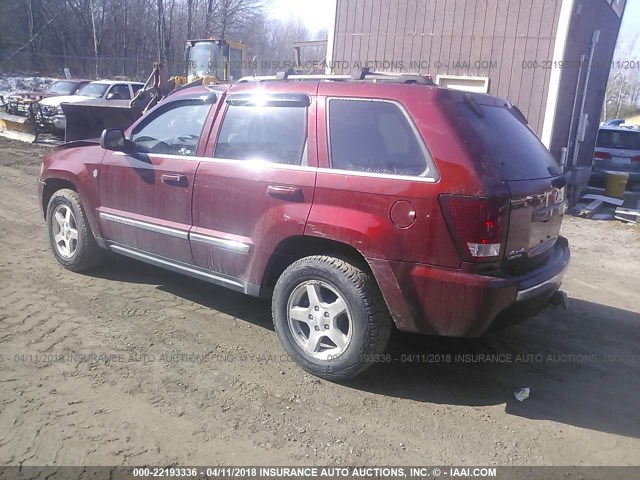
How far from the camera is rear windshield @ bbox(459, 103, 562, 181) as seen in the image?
3.22 m

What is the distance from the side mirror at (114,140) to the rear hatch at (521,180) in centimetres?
287

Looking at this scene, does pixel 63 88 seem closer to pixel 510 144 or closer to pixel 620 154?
pixel 620 154

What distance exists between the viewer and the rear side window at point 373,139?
321 cm

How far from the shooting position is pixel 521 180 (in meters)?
3.24

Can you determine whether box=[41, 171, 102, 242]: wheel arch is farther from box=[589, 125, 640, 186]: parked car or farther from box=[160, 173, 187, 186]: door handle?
box=[589, 125, 640, 186]: parked car

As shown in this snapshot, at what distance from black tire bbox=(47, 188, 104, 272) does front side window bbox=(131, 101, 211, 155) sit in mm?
950

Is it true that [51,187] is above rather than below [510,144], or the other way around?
below

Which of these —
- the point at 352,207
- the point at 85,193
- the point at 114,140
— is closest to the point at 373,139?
the point at 352,207

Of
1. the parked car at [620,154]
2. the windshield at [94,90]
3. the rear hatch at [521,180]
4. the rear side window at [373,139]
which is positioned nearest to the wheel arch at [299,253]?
the rear side window at [373,139]

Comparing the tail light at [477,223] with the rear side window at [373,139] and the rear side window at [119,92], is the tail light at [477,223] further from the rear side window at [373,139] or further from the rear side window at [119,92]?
the rear side window at [119,92]

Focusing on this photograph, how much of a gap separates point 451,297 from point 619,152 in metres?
14.0

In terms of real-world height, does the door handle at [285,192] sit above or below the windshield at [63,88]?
below

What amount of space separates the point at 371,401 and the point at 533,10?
9.26m

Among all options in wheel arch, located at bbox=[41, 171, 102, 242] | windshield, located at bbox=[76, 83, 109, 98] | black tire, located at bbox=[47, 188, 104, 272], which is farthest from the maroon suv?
windshield, located at bbox=[76, 83, 109, 98]
